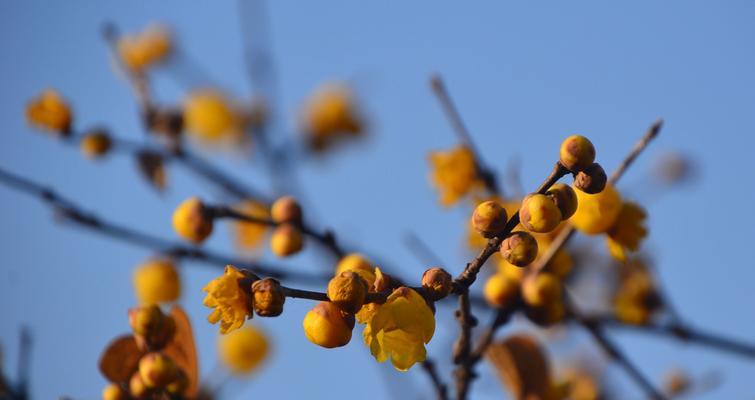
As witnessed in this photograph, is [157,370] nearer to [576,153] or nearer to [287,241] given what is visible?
[287,241]

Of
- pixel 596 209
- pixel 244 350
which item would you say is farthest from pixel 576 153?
pixel 244 350

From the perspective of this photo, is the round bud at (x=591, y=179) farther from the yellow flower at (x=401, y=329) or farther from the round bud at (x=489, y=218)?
the yellow flower at (x=401, y=329)

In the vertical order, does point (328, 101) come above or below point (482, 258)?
above

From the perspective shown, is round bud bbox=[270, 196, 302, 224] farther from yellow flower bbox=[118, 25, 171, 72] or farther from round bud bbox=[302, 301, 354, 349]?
yellow flower bbox=[118, 25, 171, 72]

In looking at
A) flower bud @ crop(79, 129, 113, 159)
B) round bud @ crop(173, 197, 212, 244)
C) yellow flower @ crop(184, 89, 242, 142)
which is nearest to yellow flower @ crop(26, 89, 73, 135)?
flower bud @ crop(79, 129, 113, 159)

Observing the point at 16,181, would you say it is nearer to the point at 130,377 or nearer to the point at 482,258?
the point at 130,377

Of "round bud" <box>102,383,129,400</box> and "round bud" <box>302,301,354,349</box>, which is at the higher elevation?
"round bud" <box>102,383,129,400</box>

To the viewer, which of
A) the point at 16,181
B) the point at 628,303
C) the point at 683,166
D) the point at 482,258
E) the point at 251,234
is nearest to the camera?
the point at 482,258

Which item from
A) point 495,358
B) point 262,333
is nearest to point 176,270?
point 262,333
